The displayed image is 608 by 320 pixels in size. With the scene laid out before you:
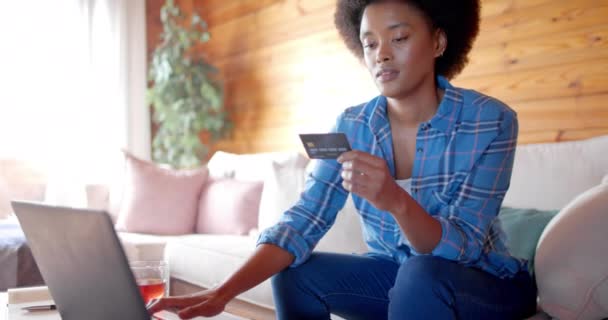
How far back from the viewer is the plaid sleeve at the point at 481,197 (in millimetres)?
1152

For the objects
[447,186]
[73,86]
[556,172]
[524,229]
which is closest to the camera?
[447,186]

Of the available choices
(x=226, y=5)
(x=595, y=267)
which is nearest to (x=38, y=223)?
(x=595, y=267)

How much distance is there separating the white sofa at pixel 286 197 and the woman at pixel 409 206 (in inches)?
23.7

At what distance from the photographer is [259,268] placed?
48.7 inches

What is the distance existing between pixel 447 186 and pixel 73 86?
354 cm

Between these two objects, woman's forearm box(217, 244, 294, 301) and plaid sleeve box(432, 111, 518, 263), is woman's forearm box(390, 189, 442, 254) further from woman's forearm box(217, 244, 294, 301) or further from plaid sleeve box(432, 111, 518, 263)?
woman's forearm box(217, 244, 294, 301)

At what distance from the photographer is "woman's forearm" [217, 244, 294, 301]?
1.18 meters

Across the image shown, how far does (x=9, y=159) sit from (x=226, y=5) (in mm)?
1741

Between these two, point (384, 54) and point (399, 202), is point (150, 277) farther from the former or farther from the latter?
point (384, 54)

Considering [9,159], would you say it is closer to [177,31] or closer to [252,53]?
[177,31]

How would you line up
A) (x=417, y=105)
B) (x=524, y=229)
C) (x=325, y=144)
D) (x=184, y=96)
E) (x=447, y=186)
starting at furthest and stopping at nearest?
(x=184, y=96) < (x=524, y=229) < (x=417, y=105) < (x=447, y=186) < (x=325, y=144)

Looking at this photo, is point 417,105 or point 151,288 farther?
point 417,105

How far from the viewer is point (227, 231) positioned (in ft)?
→ 9.52

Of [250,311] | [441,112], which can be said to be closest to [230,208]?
[250,311]
